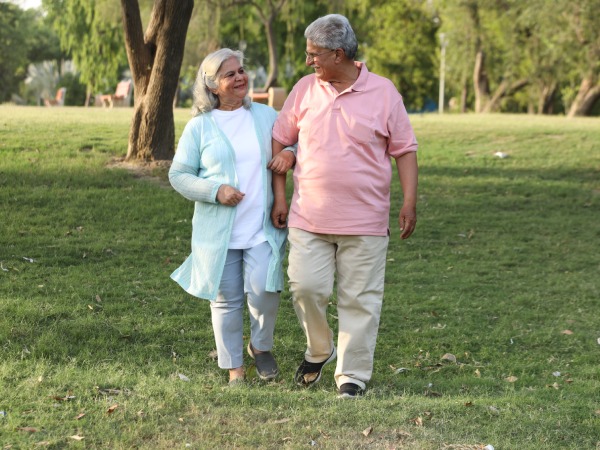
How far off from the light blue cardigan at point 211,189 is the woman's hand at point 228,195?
0.03m

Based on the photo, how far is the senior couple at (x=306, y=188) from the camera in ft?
17.0

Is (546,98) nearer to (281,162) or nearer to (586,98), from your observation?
(586,98)

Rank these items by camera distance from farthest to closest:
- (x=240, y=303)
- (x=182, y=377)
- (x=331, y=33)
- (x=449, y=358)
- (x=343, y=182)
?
(x=449, y=358), (x=182, y=377), (x=240, y=303), (x=343, y=182), (x=331, y=33)

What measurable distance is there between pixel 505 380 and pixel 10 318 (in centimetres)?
344

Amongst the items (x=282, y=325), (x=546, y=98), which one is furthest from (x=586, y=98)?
(x=282, y=325)

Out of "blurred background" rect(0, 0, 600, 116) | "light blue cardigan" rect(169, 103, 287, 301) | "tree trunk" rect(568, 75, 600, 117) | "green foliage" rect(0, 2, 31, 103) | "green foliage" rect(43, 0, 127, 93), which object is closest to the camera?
"light blue cardigan" rect(169, 103, 287, 301)

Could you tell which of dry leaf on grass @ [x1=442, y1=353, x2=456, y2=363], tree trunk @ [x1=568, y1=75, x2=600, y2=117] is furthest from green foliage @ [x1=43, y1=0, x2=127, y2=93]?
dry leaf on grass @ [x1=442, y1=353, x2=456, y2=363]

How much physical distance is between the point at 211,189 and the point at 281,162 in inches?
16.5

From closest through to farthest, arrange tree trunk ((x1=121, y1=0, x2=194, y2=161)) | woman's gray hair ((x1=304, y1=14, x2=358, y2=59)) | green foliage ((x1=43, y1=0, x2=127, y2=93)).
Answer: woman's gray hair ((x1=304, y1=14, x2=358, y2=59)) < tree trunk ((x1=121, y1=0, x2=194, y2=161)) < green foliage ((x1=43, y1=0, x2=127, y2=93))

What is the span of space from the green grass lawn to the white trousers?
8.8 inches

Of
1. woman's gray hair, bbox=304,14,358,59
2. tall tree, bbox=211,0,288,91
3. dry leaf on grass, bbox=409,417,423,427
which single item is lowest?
dry leaf on grass, bbox=409,417,423,427

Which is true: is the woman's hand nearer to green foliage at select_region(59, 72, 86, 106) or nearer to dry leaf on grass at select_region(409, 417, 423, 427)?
dry leaf on grass at select_region(409, 417, 423, 427)

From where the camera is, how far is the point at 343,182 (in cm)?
520

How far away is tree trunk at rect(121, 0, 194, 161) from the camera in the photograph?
489 inches
